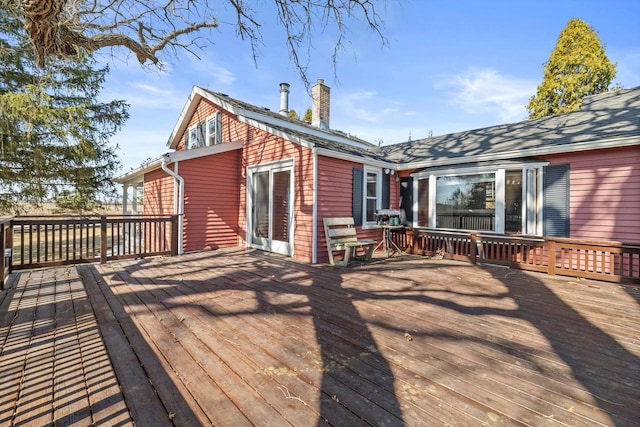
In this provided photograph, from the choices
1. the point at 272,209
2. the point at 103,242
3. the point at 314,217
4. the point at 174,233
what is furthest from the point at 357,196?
the point at 103,242

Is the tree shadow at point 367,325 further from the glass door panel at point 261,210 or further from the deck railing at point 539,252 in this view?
the glass door panel at point 261,210

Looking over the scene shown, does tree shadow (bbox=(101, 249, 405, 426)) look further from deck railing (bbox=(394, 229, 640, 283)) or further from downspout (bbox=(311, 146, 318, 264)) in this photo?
deck railing (bbox=(394, 229, 640, 283))

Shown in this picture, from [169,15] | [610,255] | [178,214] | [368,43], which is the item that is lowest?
[610,255]

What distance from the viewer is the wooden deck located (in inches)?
66.4

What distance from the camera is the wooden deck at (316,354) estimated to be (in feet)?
5.53

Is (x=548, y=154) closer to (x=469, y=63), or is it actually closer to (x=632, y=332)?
(x=632, y=332)

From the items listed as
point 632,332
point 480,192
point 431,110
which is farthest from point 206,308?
point 431,110

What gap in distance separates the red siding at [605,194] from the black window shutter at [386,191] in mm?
3839

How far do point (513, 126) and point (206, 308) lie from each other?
9.87 m

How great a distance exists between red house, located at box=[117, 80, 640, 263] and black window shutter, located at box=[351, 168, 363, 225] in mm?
26

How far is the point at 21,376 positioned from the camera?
2.02m

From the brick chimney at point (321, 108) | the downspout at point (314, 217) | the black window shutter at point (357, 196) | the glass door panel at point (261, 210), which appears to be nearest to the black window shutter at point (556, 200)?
the black window shutter at point (357, 196)

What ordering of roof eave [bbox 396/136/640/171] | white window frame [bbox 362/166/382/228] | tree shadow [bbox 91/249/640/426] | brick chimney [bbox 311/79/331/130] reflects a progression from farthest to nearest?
1. brick chimney [bbox 311/79/331/130]
2. white window frame [bbox 362/166/382/228]
3. roof eave [bbox 396/136/640/171]
4. tree shadow [bbox 91/249/640/426]

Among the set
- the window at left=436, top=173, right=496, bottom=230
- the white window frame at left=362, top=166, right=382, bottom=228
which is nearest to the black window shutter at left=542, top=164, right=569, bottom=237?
the window at left=436, top=173, right=496, bottom=230
